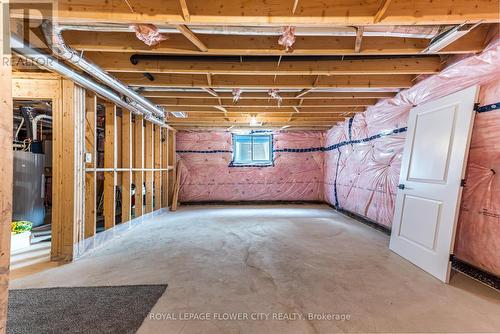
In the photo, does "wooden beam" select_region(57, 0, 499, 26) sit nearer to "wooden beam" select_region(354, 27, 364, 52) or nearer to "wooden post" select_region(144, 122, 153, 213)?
"wooden beam" select_region(354, 27, 364, 52)

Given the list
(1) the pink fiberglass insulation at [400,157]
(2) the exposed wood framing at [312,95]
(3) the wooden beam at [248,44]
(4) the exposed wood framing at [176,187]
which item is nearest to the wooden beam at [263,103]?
(2) the exposed wood framing at [312,95]

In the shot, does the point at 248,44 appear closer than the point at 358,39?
No

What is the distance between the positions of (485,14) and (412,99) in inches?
59.2

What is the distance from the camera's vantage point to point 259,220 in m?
4.73

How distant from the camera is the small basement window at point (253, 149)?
697 cm

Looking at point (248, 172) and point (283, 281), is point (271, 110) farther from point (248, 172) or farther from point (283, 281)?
point (283, 281)

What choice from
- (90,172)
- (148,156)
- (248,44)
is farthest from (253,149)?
(248,44)

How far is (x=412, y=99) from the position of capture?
321 centimetres

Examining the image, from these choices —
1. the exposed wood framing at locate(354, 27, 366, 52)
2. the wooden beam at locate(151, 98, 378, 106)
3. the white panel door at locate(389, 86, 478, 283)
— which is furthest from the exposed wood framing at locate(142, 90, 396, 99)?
the exposed wood framing at locate(354, 27, 366, 52)

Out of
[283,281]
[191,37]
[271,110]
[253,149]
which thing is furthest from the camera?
[253,149]

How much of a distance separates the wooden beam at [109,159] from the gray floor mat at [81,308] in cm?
157

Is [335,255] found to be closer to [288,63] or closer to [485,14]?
[288,63]

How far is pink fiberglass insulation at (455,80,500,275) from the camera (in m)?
2.11

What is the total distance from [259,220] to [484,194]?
3364 mm
